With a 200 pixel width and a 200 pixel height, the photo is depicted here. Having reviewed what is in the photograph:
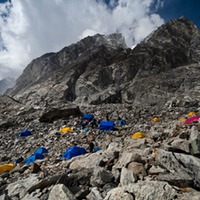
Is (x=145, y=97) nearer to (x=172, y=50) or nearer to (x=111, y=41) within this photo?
(x=172, y=50)

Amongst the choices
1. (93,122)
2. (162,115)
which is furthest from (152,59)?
(93,122)

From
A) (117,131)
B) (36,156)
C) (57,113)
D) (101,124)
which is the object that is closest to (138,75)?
(57,113)

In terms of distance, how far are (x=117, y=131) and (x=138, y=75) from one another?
58.1 m

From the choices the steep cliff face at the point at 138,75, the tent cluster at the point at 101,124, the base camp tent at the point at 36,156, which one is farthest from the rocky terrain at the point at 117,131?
A: the tent cluster at the point at 101,124

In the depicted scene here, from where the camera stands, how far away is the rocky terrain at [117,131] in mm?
6848

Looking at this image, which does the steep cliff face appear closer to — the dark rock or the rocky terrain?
the rocky terrain

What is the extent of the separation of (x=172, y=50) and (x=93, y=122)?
72439mm

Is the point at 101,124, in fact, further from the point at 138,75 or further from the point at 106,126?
the point at 138,75

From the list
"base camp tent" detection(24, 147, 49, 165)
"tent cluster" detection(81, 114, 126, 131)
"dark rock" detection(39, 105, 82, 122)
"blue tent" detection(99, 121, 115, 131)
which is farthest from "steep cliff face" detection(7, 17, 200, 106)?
"base camp tent" detection(24, 147, 49, 165)

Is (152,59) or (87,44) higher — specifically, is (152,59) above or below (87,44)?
below

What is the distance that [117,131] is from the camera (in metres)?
23.8

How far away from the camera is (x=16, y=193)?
7.80 m

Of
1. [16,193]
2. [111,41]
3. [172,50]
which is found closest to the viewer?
[16,193]

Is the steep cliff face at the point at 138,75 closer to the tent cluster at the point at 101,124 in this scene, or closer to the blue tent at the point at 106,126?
the tent cluster at the point at 101,124
